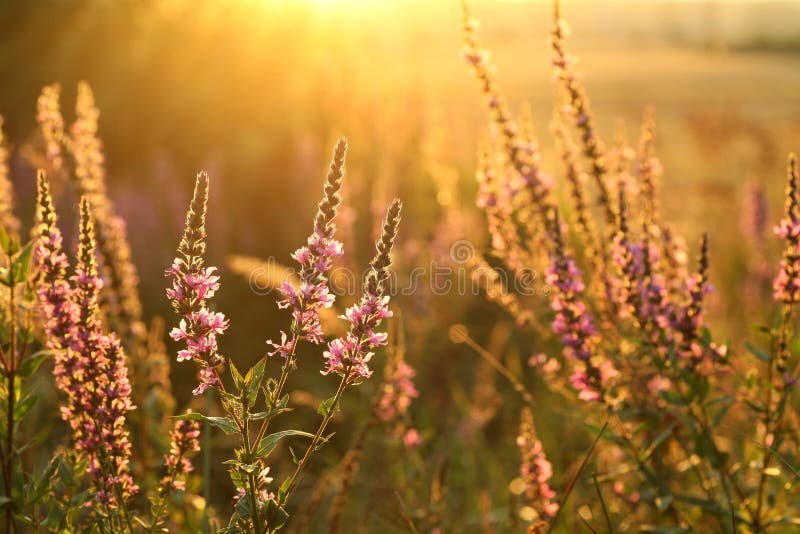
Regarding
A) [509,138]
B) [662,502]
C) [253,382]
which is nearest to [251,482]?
[253,382]

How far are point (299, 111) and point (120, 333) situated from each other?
594 cm

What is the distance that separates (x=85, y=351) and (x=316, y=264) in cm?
67

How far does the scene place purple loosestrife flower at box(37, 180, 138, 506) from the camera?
2023mm

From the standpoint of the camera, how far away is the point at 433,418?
5.38 meters

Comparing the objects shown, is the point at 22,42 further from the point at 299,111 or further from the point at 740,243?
the point at 740,243

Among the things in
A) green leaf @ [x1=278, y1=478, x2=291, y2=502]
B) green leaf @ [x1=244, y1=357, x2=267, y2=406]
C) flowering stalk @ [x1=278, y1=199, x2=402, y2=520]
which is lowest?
green leaf @ [x1=278, y1=478, x2=291, y2=502]

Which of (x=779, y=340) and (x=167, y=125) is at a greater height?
(x=167, y=125)

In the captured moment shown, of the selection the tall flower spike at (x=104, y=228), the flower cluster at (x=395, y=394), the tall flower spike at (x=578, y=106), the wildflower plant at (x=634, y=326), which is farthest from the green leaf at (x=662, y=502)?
the tall flower spike at (x=104, y=228)

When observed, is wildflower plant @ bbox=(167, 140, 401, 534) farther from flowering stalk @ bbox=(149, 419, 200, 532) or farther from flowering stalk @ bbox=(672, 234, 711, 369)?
flowering stalk @ bbox=(672, 234, 711, 369)

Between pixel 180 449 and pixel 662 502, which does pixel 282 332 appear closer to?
pixel 180 449

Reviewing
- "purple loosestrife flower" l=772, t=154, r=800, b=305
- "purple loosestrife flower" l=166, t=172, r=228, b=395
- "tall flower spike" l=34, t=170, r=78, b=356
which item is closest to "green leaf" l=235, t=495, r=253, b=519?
"purple loosestrife flower" l=166, t=172, r=228, b=395

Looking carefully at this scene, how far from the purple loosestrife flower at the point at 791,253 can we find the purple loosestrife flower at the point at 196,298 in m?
1.83

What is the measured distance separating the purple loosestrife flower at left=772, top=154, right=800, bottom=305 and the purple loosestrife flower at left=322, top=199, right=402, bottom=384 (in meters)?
1.43

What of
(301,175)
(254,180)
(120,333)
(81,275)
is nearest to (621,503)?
(120,333)
